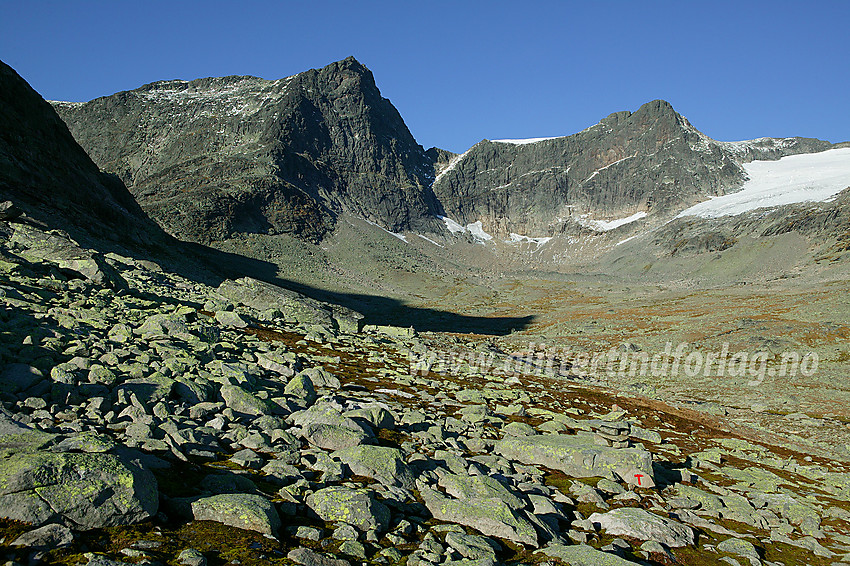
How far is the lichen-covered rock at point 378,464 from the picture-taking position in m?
9.94

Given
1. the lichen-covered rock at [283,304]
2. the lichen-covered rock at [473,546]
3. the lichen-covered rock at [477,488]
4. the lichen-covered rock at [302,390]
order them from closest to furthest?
the lichen-covered rock at [473,546], the lichen-covered rock at [477,488], the lichen-covered rock at [302,390], the lichen-covered rock at [283,304]

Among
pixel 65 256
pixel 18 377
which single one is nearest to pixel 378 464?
pixel 18 377

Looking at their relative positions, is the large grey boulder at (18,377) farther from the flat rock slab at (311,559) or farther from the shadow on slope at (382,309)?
the shadow on slope at (382,309)

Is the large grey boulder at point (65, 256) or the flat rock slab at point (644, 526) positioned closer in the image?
the flat rock slab at point (644, 526)

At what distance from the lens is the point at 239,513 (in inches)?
271

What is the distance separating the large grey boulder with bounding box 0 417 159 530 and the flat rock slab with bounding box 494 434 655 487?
10.1 meters

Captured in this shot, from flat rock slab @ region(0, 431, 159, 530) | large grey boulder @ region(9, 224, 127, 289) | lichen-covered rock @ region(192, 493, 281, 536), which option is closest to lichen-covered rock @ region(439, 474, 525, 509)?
lichen-covered rock @ region(192, 493, 281, 536)

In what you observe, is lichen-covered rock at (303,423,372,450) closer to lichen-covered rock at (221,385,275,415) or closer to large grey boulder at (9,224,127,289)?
lichen-covered rock at (221,385,275,415)

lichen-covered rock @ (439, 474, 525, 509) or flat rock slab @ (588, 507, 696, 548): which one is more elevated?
lichen-covered rock @ (439, 474, 525, 509)

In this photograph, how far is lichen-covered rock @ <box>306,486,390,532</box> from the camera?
7.74 meters

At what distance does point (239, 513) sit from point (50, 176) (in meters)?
56.4

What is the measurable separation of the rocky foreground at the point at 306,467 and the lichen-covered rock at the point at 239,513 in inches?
1.0

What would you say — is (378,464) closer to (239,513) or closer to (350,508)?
(350,508)

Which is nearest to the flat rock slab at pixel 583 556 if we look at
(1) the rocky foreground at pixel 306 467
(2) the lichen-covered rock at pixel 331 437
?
(1) the rocky foreground at pixel 306 467
